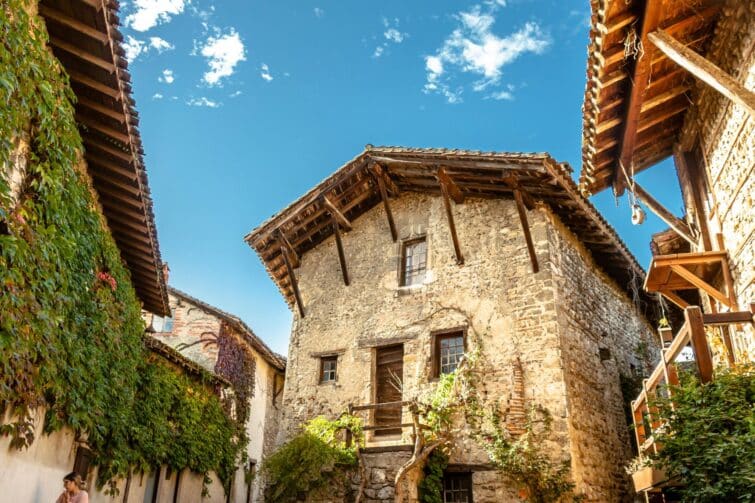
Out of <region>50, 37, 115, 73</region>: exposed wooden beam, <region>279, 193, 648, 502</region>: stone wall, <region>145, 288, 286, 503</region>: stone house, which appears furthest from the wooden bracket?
<region>50, 37, 115, 73</region>: exposed wooden beam

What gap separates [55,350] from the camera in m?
6.76

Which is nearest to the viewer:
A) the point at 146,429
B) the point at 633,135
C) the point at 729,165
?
the point at 729,165

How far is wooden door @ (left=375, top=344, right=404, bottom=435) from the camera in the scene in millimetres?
12133

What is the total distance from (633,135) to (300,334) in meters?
8.87

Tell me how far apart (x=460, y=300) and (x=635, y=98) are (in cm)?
584

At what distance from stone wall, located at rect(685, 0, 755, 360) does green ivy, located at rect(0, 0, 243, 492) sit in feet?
23.3

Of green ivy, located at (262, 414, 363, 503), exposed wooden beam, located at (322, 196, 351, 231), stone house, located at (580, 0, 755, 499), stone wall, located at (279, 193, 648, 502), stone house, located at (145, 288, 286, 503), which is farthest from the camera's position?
stone house, located at (145, 288, 286, 503)

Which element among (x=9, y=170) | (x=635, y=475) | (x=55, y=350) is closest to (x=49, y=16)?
(x=9, y=170)

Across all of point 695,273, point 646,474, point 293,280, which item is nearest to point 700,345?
point 646,474

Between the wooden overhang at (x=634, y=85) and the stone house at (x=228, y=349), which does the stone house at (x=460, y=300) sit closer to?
the wooden overhang at (x=634, y=85)

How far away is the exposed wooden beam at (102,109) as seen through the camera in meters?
7.16

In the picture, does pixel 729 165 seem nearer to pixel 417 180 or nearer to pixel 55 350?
pixel 417 180

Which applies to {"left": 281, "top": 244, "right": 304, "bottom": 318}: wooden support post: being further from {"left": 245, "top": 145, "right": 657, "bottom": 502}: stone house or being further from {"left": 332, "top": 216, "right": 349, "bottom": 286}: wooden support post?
{"left": 332, "top": 216, "right": 349, "bottom": 286}: wooden support post

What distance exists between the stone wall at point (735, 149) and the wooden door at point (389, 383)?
6437mm
